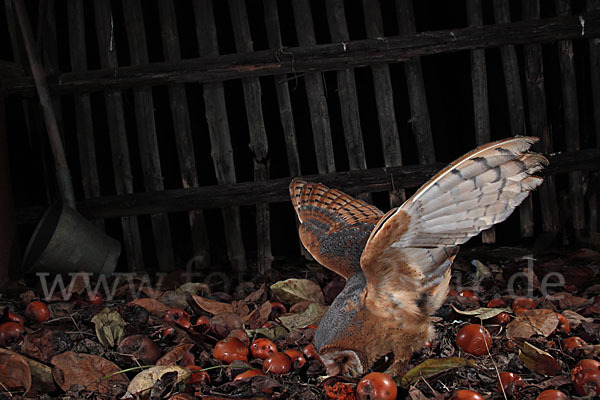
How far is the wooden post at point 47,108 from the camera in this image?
3.29m

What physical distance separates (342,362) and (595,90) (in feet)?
9.28

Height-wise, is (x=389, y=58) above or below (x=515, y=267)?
above

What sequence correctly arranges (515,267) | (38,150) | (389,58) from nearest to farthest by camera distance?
(515,267)
(389,58)
(38,150)

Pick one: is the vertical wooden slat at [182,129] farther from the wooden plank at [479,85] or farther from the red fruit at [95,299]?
the wooden plank at [479,85]

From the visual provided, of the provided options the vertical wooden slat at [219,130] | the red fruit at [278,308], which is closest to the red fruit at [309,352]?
the red fruit at [278,308]

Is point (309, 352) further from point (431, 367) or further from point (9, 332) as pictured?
point (9, 332)

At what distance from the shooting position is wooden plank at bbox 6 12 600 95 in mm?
3301

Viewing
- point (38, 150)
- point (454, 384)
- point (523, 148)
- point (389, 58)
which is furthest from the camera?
point (38, 150)

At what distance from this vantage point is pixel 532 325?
212 cm

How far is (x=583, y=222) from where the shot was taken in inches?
138

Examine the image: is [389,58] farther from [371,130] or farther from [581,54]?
[581,54]

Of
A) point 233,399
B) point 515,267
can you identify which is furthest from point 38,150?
point 515,267

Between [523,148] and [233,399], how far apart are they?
3.97 feet

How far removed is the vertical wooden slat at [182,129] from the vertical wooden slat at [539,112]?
→ 7.64 ft
